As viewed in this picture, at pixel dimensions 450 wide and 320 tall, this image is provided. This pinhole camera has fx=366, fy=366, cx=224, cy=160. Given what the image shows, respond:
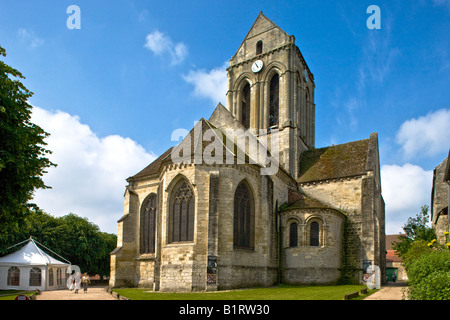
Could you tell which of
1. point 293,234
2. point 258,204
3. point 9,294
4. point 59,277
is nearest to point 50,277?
point 59,277

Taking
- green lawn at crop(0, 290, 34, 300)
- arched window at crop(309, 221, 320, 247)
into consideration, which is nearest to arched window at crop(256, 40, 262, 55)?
arched window at crop(309, 221, 320, 247)

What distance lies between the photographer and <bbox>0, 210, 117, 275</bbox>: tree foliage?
36.3 meters

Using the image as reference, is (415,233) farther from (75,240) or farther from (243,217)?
(75,240)

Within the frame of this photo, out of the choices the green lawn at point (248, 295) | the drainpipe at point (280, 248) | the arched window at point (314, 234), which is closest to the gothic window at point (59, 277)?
the green lawn at point (248, 295)

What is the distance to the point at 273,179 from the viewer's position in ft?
85.0

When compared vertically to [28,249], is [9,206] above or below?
above

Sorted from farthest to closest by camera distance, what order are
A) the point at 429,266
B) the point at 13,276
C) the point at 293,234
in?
the point at 13,276 → the point at 293,234 → the point at 429,266

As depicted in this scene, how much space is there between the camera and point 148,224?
25844 millimetres

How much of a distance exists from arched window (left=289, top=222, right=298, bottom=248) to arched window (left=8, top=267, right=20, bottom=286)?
66.5 feet

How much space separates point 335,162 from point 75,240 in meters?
27.1

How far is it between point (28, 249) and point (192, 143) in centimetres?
1710

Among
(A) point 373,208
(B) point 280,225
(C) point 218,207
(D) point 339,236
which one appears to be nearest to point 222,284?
(C) point 218,207

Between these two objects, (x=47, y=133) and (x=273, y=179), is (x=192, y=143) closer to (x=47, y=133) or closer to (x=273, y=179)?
(x=273, y=179)

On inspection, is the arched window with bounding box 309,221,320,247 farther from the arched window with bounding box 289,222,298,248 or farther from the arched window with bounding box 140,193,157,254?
the arched window with bounding box 140,193,157,254
